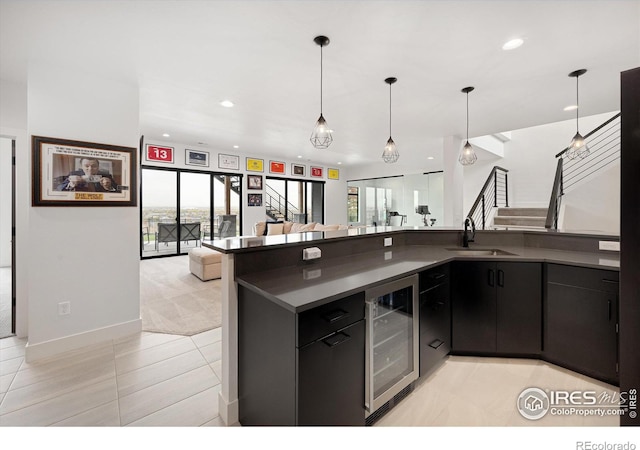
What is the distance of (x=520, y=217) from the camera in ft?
19.0

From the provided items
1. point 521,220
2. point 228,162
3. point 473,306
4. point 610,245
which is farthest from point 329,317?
point 228,162

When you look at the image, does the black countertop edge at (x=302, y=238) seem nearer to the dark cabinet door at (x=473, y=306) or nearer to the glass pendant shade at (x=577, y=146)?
the dark cabinet door at (x=473, y=306)

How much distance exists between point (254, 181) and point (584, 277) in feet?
24.6

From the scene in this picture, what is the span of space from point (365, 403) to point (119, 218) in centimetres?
291

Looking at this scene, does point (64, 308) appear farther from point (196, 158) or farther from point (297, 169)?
point (297, 169)

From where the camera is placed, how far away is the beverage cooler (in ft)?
5.32

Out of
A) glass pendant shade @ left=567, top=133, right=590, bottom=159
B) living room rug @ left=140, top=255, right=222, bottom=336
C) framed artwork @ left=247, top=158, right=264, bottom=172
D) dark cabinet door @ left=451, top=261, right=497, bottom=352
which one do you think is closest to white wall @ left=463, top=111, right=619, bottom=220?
glass pendant shade @ left=567, top=133, right=590, bottom=159

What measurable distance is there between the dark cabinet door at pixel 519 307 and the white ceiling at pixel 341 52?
1956mm

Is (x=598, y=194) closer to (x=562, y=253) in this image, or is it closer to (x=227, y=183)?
(x=562, y=253)

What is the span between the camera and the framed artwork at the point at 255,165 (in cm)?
812

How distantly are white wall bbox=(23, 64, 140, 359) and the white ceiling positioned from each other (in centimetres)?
26

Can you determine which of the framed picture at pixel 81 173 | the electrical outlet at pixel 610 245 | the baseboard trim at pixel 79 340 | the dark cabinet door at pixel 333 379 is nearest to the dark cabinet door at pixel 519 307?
the electrical outlet at pixel 610 245

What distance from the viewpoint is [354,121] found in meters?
4.93
